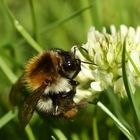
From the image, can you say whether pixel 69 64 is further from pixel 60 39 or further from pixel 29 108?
pixel 60 39

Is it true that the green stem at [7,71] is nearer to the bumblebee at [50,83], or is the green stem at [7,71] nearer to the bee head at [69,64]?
the bumblebee at [50,83]

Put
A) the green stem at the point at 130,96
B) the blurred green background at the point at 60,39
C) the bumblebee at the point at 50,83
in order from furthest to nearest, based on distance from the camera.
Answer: the blurred green background at the point at 60,39 → the bumblebee at the point at 50,83 → the green stem at the point at 130,96

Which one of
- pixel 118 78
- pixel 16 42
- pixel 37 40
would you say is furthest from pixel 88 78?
pixel 16 42

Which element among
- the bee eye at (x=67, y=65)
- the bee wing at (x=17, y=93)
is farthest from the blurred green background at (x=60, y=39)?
the bee eye at (x=67, y=65)

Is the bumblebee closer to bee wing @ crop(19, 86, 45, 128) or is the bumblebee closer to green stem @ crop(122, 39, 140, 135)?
bee wing @ crop(19, 86, 45, 128)

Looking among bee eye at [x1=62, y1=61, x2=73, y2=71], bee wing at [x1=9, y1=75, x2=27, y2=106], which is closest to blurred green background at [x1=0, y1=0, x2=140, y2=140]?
bee wing at [x1=9, y1=75, x2=27, y2=106]

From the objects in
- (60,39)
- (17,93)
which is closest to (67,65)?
(17,93)
